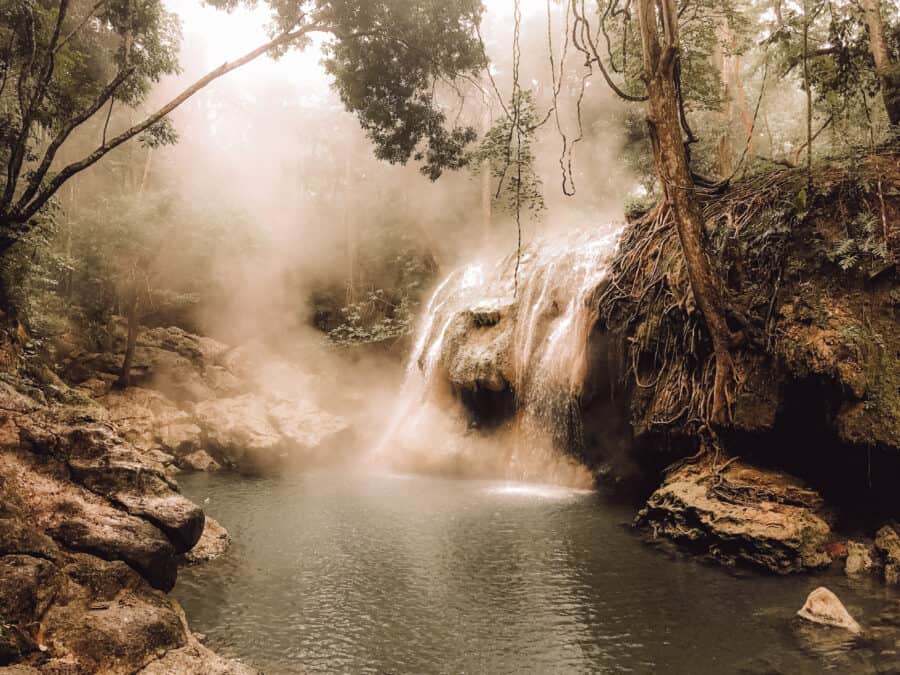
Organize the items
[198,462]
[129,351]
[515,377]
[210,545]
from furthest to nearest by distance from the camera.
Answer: [129,351] → [198,462] → [515,377] → [210,545]

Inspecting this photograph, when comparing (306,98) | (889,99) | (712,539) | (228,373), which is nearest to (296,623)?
(712,539)

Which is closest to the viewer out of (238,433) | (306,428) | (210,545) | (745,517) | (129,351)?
(745,517)

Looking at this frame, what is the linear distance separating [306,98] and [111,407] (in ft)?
66.7

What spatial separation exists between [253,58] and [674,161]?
6472mm

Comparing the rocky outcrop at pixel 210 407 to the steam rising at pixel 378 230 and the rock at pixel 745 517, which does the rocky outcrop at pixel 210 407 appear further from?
the rock at pixel 745 517

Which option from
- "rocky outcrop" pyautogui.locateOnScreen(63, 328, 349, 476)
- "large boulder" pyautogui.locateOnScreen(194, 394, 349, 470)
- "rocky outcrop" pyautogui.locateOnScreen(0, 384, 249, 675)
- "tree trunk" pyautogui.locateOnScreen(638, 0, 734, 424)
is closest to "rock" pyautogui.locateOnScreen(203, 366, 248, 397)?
"rocky outcrop" pyautogui.locateOnScreen(63, 328, 349, 476)

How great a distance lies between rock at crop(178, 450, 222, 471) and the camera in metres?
15.6

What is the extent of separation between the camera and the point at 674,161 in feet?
25.2

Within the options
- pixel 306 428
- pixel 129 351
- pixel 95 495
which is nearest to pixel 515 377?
pixel 306 428

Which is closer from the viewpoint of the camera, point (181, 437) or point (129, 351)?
point (181, 437)

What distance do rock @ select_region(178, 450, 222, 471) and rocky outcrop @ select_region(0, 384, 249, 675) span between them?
33.7 ft

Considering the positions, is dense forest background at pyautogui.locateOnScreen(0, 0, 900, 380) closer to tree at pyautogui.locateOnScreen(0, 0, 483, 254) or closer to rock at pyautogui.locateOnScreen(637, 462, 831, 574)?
tree at pyautogui.locateOnScreen(0, 0, 483, 254)

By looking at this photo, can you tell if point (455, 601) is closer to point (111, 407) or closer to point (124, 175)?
point (111, 407)

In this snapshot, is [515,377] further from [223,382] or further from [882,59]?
[223,382]
